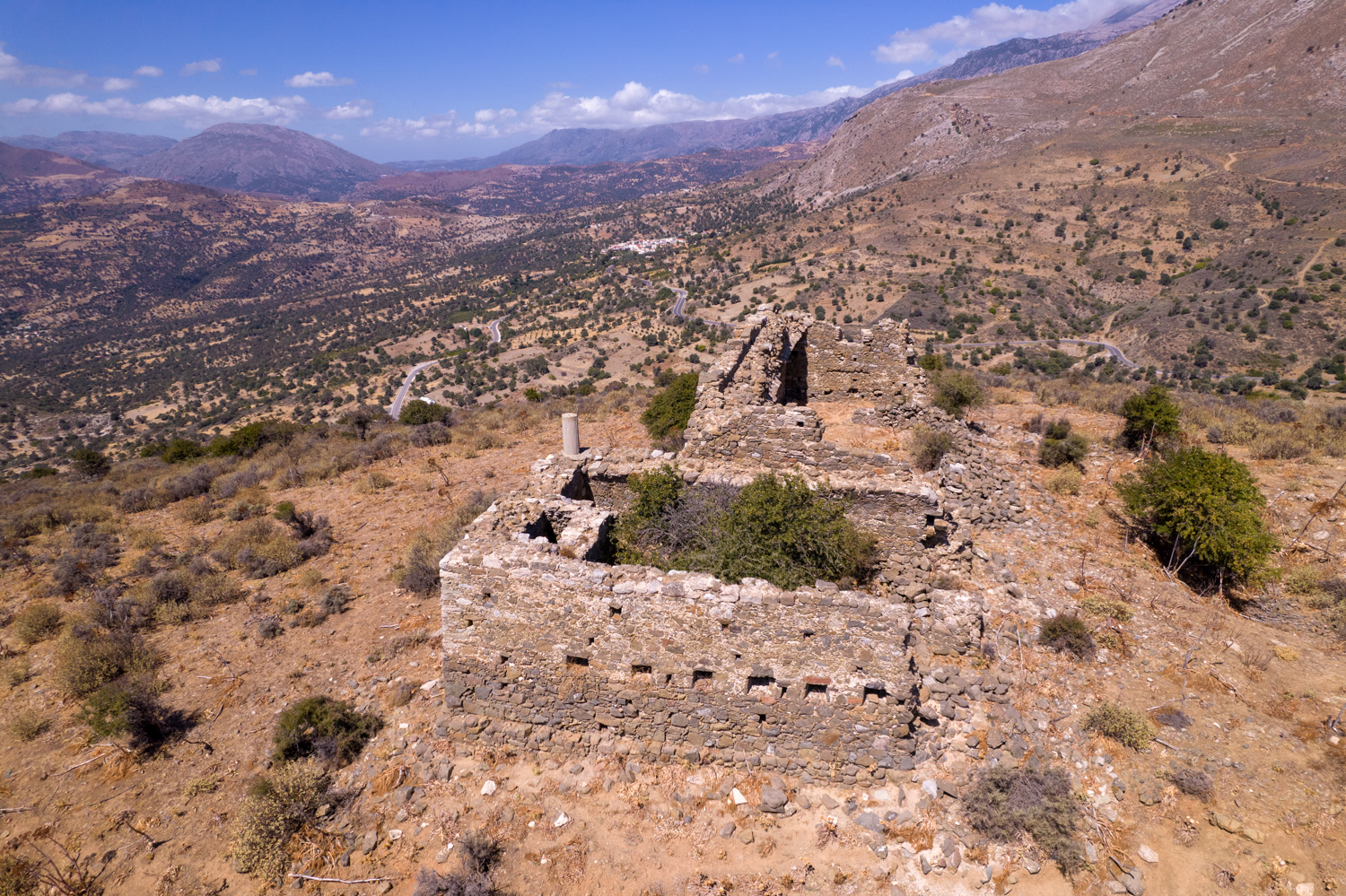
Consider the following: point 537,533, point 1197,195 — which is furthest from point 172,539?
point 1197,195

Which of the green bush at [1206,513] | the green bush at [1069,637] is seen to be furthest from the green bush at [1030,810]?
the green bush at [1206,513]

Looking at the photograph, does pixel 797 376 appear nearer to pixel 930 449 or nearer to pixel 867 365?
pixel 867 365

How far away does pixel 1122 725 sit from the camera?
758 cm

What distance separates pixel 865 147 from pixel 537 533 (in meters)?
153

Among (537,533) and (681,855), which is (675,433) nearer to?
(537,533)

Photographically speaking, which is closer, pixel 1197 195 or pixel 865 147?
pixel 1197 195

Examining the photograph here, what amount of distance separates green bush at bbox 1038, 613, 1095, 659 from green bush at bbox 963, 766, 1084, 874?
8.14 ft

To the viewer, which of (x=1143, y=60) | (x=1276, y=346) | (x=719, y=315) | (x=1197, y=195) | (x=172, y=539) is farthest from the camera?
(x=1143, y=60)

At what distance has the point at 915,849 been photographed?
21.8ft

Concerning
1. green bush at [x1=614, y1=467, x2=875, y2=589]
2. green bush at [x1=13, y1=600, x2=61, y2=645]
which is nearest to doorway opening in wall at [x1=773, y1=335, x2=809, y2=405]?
green bush at [x1=614, y1=467, x2=875, y2=589]

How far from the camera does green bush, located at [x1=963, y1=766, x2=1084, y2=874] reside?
253 inches

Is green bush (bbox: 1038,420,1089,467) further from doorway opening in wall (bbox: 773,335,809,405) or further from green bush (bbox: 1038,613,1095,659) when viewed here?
doorway opening in wall (bbox: 773,335,809,405)

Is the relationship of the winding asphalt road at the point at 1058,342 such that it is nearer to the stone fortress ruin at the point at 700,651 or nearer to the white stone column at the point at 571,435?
the stone fortress ruin at the point at 700,651

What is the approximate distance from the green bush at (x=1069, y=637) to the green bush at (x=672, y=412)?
33.4 feet
